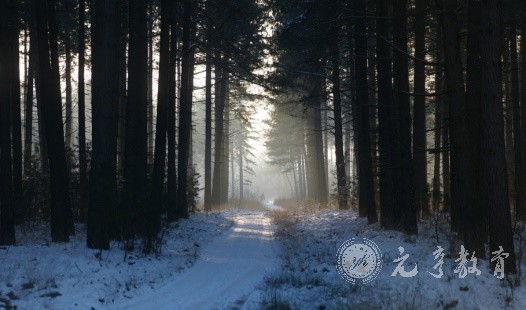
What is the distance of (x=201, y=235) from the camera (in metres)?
17.0

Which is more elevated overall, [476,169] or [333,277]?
[476,169]

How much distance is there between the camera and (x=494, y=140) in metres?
8.62

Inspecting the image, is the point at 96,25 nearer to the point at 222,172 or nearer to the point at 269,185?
the point at 222,172

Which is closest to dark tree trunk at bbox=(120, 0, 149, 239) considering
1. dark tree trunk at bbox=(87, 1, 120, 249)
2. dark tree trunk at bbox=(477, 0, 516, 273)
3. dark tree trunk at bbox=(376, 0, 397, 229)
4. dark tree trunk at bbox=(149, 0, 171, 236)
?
dark tree trunk at bbox=(149, 0, 171, 236)

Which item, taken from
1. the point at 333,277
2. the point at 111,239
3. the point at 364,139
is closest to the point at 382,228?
the point at 364,139

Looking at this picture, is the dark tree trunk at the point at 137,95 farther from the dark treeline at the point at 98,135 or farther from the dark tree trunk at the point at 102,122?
Result: the dark tree trunk at the point at 102,122

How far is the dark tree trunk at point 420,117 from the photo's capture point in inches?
557

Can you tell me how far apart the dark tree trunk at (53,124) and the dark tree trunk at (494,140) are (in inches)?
384

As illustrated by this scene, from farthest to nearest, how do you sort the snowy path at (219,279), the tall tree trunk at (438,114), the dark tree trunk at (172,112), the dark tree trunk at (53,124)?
1. the dark tree trunk at (172,112)
2. the tall tree trunk at (438,114)
3. the dark tree trunk at (53,124)
4. the snowy path at (219,279)

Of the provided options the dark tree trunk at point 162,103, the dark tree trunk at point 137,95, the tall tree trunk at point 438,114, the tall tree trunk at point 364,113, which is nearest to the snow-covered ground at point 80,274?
the dark tree trunk at point 137,95

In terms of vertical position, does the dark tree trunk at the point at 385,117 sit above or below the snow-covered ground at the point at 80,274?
above

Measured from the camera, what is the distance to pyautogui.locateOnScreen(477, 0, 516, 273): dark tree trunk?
28.1 ft

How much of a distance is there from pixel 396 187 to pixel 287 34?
770cm

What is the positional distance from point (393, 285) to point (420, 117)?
8321 mm
